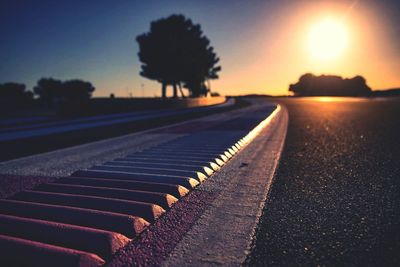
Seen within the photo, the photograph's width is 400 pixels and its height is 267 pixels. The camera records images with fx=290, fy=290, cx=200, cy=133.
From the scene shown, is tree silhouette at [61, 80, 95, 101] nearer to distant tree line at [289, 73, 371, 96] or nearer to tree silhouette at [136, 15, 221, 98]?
tree silhouette at [136, 15, 221, 98]

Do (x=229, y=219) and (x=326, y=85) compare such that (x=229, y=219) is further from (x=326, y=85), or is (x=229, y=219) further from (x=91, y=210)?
(x=326, y=85)

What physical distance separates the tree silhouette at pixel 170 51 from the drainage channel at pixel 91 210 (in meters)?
42.1

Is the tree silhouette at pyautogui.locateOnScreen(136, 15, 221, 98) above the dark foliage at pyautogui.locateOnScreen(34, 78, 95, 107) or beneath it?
above

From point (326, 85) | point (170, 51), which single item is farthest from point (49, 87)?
point (326, 85)

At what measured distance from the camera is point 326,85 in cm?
15375

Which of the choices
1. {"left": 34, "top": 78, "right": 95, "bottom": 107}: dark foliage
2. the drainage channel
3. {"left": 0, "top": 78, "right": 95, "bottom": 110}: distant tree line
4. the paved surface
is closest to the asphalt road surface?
the drainage channel

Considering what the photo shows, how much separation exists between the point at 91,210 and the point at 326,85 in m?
167

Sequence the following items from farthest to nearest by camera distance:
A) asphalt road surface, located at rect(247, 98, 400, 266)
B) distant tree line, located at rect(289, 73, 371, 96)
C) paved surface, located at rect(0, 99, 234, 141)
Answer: distant tree line, located at rect(289, 73, 371, 96)
paved surface, located at rect(0, 99, 234, 141)
asphalt road surface, located at rect(247, 98, 400, 266)

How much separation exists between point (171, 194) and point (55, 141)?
22.8 feet

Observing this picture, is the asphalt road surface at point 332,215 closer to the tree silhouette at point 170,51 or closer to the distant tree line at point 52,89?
the tree silhouette at point 170,51

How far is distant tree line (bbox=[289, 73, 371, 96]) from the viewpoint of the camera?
472 ft

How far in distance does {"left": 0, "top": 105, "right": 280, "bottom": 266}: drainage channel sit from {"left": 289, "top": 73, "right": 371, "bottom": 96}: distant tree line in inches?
5832

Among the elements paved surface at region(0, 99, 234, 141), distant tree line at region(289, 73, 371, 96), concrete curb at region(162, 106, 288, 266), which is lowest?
paved surface at region(0, 99, 234, 141)

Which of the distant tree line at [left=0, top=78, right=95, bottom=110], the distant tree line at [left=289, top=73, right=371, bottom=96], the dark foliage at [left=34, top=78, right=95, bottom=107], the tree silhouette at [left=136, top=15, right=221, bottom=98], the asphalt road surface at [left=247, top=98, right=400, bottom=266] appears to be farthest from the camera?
the distant tree line at [left=289, top=73, right=371, bottom=96]
